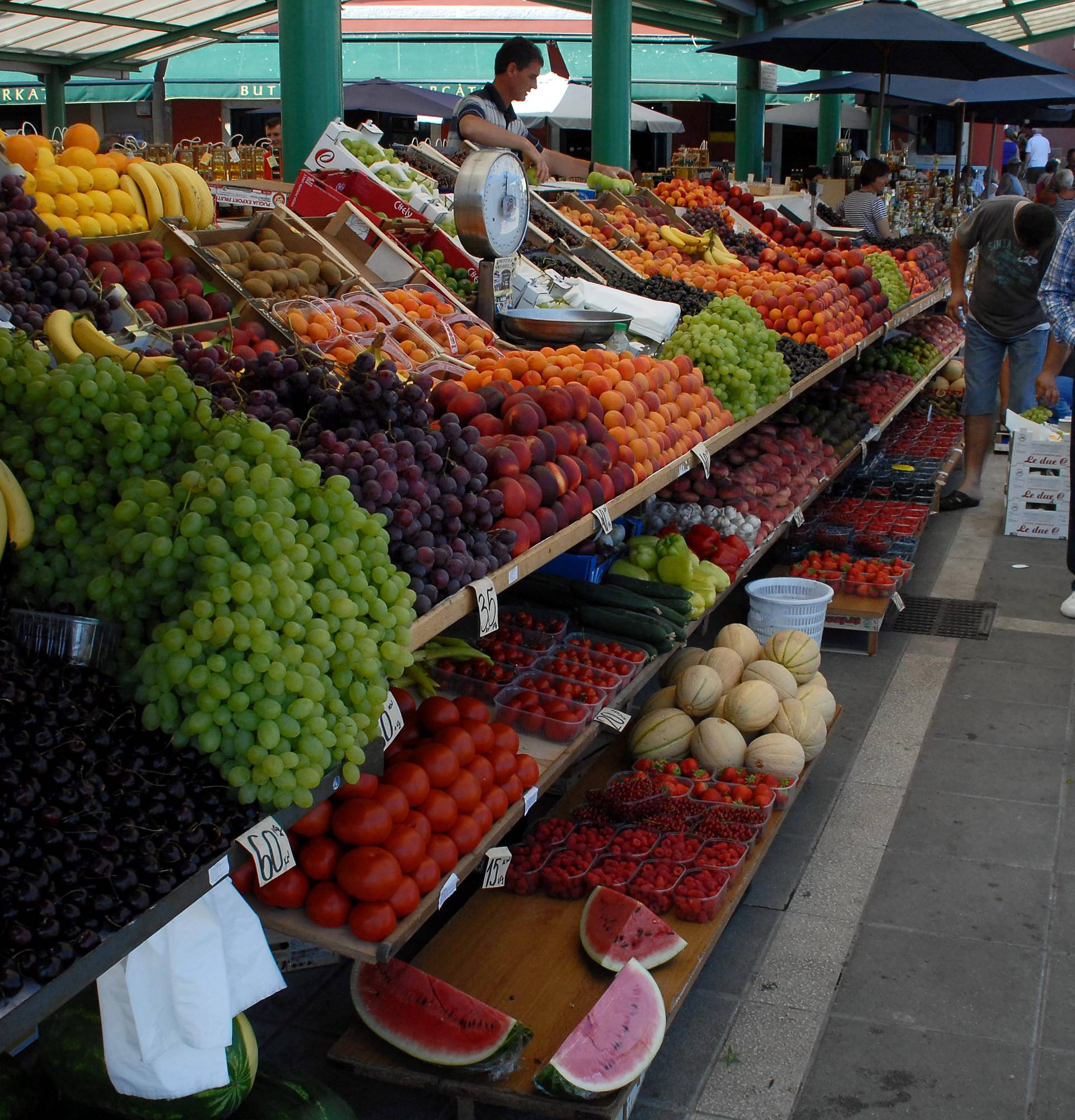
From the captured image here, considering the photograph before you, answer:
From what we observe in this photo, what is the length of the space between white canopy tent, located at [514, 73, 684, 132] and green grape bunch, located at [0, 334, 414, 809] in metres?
15.0

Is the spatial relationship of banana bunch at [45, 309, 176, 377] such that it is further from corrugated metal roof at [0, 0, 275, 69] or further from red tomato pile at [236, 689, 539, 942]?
corrugated metal roof at [0, 0, 275, 69]

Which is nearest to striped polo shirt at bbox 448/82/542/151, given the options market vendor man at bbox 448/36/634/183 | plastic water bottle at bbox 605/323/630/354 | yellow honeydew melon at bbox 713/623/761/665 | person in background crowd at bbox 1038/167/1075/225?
market vendor man at bbox 448/36/634/183

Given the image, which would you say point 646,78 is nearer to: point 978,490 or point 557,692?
point 978,490

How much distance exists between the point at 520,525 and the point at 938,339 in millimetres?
8220

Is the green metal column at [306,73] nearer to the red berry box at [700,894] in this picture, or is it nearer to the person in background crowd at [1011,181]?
the red berry box at [700,894]

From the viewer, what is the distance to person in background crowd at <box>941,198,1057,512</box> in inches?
290

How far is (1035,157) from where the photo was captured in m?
22.3

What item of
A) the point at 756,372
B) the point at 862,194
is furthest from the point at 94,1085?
the point at 862,194

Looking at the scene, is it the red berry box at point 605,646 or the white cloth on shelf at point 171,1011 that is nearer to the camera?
the white cloth on shelf at point 171,1011

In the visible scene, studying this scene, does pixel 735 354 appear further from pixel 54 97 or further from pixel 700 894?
pixel 54 97

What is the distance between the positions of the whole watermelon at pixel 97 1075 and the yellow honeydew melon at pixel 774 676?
241 cm

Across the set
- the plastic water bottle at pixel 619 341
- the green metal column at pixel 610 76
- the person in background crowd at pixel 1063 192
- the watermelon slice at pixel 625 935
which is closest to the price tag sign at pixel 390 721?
the watermelon slice at pixel 625 935

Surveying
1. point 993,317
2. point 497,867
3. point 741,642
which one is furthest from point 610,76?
point 497,867

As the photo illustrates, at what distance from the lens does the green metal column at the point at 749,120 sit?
15594 millimetres
